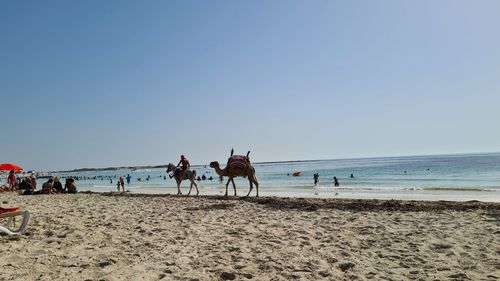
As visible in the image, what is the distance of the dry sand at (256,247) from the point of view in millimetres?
5449

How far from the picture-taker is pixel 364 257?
6348mm

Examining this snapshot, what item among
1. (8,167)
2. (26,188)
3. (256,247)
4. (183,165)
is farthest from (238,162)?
(26,188)

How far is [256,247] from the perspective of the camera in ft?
22.6

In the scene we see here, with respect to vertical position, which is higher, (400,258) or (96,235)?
(96,235)

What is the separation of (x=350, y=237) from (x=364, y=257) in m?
1.41

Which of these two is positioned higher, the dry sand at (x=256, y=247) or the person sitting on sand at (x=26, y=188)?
the person sitting on sand at (x=26, y=188)

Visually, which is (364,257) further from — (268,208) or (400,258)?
(268,208)

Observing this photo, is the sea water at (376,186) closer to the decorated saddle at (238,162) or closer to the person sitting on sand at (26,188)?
the decorated saddle at (238,162)

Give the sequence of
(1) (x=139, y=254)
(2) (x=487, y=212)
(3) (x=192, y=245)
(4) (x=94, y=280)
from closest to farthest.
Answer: (4) (x=94, y=280) < (1) (x=139, y=254) < (3) (x=192, y=245) < (2) (x=487, y=212)

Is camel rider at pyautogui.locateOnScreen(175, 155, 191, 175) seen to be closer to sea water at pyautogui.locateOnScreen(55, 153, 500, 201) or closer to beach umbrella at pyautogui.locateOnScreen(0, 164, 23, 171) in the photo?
sea water at pyautogui.locateOnScreen(55, 153, 500, 201)

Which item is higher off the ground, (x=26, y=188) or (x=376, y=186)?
(x=26, y=188)

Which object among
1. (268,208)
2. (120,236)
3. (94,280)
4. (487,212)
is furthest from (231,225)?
(487,212)

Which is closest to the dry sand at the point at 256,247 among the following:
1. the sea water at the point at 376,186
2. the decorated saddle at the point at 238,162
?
the decorated saddle at the point at 238,162

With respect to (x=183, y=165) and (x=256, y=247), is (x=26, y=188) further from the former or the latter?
(x=256, y=247)
